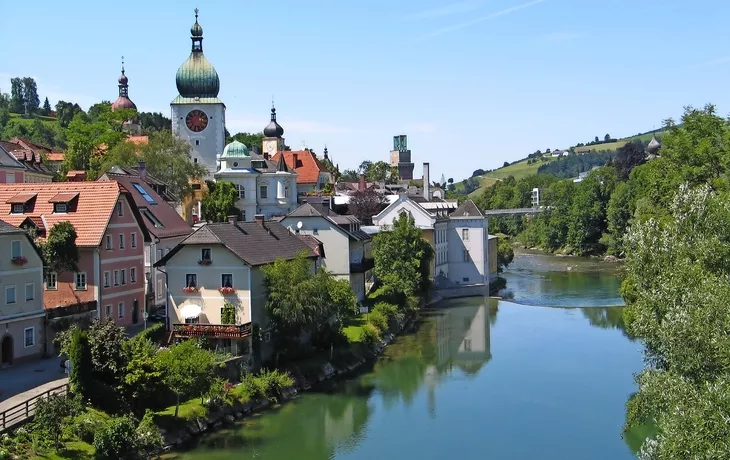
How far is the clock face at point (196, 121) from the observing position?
67.5 m

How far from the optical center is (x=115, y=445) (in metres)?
22.6

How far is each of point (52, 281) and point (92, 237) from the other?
223cm

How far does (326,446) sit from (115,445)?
7.35m

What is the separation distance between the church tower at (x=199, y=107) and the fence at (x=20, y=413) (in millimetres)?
44848

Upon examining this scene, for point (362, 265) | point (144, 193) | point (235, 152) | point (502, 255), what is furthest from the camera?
point (502, 255)

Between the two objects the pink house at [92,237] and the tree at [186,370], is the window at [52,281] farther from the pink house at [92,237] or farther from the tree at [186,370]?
the tree at [186,370]

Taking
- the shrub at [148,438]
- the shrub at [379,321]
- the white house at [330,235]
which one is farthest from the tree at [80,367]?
the white house at [330,235]

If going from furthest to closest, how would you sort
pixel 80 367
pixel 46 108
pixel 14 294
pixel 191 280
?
pixel 46 108, pixel 191 280, pixel 14 294, pixel 80 367

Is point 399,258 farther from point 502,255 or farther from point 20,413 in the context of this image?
point 20,413

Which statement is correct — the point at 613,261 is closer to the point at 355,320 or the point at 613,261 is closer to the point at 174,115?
the point at 174,115

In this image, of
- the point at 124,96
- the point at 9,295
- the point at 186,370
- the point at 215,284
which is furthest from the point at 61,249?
the point at 124,96

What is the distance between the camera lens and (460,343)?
4538 cm

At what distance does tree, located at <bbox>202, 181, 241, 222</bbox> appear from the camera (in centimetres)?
5762

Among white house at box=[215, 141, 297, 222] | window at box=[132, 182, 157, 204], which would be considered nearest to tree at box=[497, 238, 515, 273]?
white house at box=[215, 141, 297, 222]
